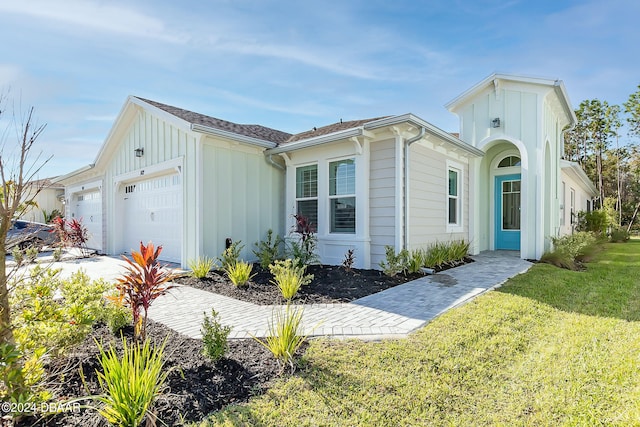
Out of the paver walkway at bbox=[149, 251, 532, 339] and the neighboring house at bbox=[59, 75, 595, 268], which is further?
the neighboring house at bbox=[59, 75, 595, 268]

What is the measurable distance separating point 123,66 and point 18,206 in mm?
6556

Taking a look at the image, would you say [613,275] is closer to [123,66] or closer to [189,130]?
[189,130]

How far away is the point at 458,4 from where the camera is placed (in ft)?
25.2

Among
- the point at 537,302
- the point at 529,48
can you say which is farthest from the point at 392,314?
the point at 529,48

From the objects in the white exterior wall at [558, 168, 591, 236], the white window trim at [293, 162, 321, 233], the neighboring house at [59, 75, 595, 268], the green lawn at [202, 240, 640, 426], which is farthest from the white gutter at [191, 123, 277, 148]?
the white exterior wall at [558, 168, 591, 236]

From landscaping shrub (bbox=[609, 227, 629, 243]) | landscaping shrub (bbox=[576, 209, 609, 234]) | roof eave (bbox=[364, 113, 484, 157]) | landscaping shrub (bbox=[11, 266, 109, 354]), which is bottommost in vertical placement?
landscaping shrub (bbox=[609, 227, 629, 243])

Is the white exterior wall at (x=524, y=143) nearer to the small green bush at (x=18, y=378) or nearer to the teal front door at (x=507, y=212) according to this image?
the teal front door at (x=507, y=212)

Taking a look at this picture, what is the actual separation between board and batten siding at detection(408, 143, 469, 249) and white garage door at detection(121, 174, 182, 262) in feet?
20.2

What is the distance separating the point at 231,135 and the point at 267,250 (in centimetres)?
301

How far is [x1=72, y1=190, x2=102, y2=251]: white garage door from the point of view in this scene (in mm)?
13180

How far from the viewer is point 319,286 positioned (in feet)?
21.3

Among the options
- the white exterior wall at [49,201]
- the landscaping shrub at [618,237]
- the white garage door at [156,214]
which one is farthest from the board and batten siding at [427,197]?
the white exterior wall at [49,201]

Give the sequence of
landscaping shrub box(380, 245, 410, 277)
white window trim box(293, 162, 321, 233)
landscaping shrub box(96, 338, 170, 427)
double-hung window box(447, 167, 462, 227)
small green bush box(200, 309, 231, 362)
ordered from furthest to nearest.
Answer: double-hung window box(447, 167, 462, 227)
white window trim box(293, 162, 321, 233)
landscaping shrub box(380, 245, 410, 277)
small green bush box(200, 309, 231, 362)
landscaping shrub box(96, 338, 170, 427)

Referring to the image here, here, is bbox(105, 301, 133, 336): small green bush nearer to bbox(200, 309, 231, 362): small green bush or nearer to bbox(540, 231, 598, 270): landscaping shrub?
bbox(200, 309, 231, 362): small green bush
